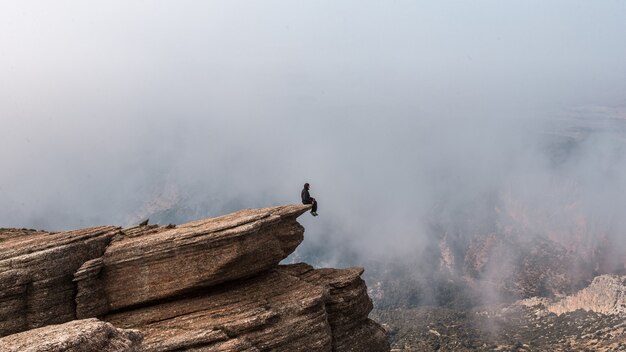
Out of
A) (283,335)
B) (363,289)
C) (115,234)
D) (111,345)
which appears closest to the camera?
(111,345)

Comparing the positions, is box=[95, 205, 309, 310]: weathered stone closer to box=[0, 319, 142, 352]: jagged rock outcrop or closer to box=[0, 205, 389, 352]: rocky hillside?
box=[0, 205, 389, 352]: rocky hillside

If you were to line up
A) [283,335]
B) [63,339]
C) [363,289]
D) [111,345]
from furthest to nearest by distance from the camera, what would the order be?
1. [363,289]
2. [283,335]
3. [111,345]
4. [63,339]

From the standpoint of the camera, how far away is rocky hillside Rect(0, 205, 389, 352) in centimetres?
4325

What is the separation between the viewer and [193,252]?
48.2 meters

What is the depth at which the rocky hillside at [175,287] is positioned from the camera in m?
43.2

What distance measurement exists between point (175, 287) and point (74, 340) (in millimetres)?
26046

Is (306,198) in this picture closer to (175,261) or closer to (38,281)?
(175,261)

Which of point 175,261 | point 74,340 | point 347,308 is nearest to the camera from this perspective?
point 74,340

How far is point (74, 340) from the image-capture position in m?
22.1

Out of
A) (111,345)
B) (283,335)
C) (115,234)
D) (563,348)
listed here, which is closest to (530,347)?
(563,348)

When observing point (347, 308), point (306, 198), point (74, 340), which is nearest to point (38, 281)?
point (74, 340)

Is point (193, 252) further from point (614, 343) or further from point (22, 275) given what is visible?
point (614, 343)

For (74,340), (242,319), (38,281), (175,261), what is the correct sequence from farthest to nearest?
(175,261) → (242,319) → (38,281) → (74,340)

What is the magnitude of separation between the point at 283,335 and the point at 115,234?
21966 millimetres
